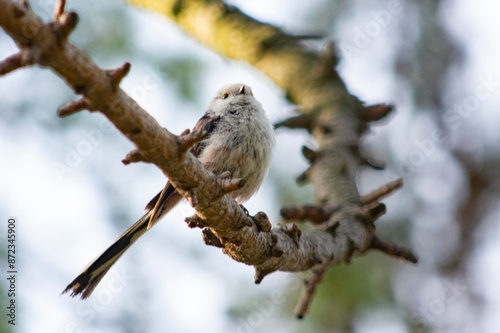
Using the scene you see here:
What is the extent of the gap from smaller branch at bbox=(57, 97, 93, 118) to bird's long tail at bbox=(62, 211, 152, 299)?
6.08 ft

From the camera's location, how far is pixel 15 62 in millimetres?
1538

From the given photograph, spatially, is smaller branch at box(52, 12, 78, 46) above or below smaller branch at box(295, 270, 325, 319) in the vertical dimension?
above

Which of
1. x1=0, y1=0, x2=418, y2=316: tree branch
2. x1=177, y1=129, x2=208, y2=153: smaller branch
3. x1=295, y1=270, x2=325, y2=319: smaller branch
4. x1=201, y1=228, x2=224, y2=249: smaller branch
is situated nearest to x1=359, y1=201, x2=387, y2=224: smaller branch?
x1=0, y1=0, x2=418, y2=316: tree branch

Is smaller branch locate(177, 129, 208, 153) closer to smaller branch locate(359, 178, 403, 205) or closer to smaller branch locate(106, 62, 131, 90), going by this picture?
smaller branch locate(106, 62, 131, 90)

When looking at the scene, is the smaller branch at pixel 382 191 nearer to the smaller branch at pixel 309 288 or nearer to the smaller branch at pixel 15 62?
the smaller branch at pixel 309 288

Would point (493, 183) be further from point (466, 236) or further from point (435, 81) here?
point (435, 81)

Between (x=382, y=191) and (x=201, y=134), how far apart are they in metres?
2.06

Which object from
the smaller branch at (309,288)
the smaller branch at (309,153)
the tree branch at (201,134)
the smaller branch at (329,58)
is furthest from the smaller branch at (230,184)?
the smaller branch at (329,58)

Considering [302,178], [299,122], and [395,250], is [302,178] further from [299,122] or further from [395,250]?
[395,250]

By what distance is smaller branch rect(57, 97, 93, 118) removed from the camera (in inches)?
66.7

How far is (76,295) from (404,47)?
214 inches

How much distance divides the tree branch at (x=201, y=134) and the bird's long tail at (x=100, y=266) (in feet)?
3.00

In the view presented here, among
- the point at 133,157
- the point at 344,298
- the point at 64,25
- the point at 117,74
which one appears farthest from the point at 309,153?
the point at 64,25

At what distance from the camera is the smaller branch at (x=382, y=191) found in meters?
3.53
